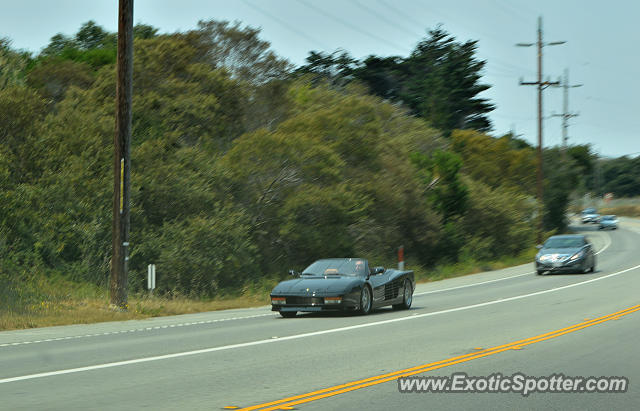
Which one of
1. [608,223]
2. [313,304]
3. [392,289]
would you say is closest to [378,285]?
[392,289]

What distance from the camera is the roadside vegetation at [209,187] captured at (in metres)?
25.3

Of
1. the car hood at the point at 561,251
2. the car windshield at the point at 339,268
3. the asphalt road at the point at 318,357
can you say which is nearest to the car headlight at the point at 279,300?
the asphalt road at the point at 318,357

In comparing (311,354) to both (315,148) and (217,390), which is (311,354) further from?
(315,148)

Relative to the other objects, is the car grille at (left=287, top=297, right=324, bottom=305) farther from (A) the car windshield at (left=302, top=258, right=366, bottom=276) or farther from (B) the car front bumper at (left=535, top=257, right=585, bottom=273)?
(B) the car front bumper at (left=535, top=257, right=585, bottom=273)

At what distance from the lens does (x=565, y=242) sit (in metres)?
35.6

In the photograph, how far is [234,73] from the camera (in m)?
40.1

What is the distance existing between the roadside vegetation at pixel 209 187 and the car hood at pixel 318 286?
12.2 feet

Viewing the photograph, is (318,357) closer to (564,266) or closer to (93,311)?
(93,311)

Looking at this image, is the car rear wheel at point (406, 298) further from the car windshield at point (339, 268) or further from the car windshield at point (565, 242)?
the car windshield at point (565, 242)

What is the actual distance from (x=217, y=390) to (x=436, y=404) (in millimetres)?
2258

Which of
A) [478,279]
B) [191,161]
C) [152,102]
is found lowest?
[478,279]

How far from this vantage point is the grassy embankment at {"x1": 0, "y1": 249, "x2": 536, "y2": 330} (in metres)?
17.8

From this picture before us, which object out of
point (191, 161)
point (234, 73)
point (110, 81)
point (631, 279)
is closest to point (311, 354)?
point (191, 161)

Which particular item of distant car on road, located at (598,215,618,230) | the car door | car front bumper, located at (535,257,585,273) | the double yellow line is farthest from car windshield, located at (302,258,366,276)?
distant car on road, located at (598,215,618,230)
